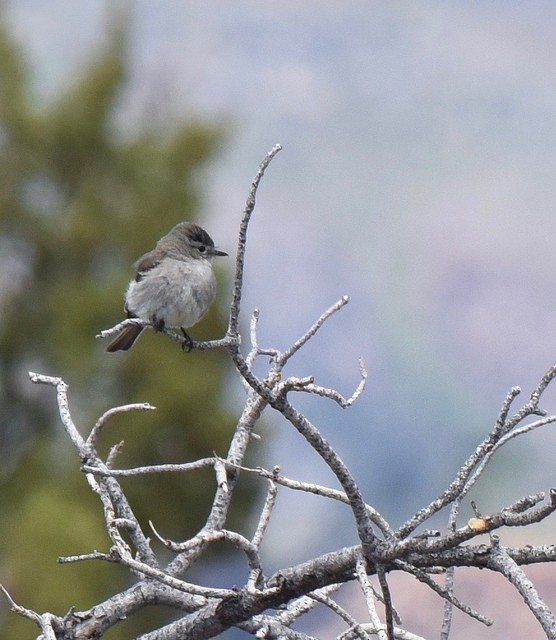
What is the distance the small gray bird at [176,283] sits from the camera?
6371mm

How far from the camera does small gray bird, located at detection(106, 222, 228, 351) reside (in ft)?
20.9

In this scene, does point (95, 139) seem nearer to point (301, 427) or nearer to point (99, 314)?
point (99, 314)

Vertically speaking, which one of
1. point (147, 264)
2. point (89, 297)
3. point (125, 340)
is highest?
point (89, 297)

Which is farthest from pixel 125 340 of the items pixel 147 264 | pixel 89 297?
pixel 89 297

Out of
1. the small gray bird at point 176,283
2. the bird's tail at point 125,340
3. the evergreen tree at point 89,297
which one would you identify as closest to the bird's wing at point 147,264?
the small gray bird at point 176,283

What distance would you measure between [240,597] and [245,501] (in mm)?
12711

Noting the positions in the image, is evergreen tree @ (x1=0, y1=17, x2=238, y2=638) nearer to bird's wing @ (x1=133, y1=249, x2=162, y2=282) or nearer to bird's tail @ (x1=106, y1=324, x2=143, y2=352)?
bird's tail @ (x1=106, y1=324, x2=143, y2=352)

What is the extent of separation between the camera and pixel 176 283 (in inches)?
252

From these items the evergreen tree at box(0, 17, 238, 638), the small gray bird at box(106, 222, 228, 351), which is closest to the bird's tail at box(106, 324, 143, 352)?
the small gray bird at box(106, 222, 228, 351)

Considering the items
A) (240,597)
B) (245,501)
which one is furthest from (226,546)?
(240,597)

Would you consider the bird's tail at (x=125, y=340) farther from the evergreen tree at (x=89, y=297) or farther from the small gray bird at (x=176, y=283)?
the evergreen tree at (x=89, y=297)

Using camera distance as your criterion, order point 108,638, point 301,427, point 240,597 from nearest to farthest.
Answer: point 301,427 < point 240,597 < point 108,638

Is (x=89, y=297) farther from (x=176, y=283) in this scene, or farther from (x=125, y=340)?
(x=176, y=283)

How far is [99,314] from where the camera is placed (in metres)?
15.0
